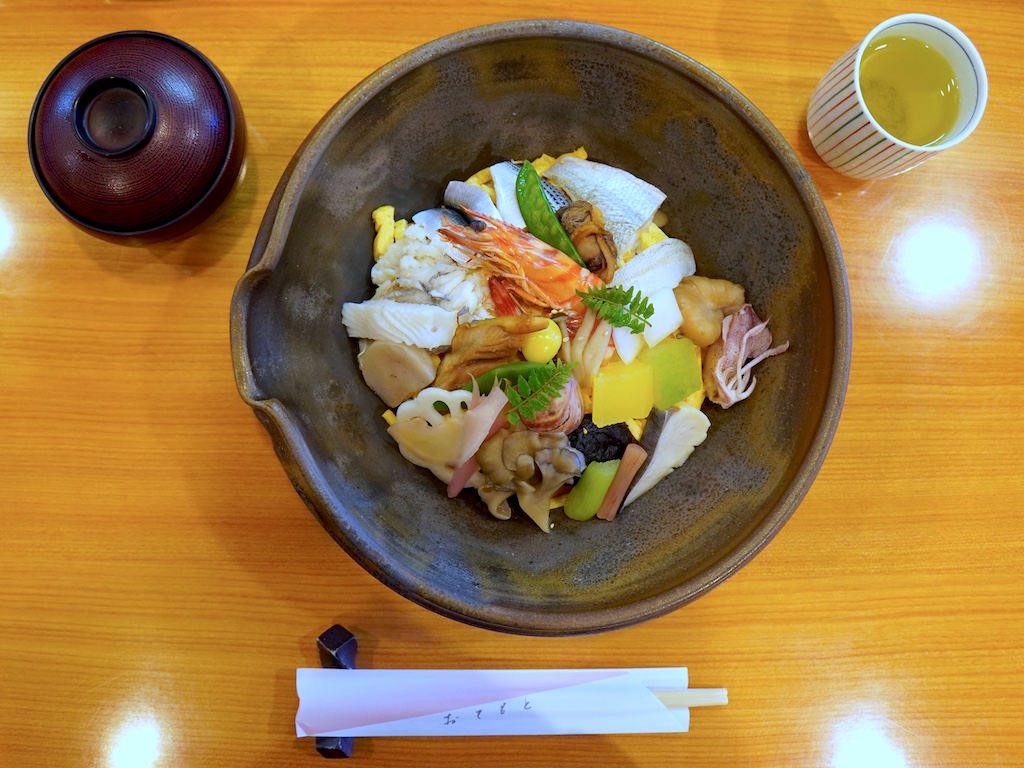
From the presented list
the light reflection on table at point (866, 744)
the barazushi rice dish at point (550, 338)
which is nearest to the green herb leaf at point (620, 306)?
the barazushi rice dish at point (550, 338)

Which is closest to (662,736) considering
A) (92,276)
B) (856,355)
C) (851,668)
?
(851,668)

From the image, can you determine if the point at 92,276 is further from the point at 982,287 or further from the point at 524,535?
the point at 982,287

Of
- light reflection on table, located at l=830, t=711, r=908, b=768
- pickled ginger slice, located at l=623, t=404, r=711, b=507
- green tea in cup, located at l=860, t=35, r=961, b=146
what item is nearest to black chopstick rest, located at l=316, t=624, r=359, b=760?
pickled ginger slice, located at l=623, t=404, r=711, b=507

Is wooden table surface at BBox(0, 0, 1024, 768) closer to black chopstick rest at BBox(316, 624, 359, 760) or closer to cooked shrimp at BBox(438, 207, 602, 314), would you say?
black chopstick rest at BBox(316, 624, 359, 760)

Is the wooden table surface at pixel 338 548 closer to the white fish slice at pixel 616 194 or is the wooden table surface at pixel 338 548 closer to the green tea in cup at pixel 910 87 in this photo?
the green tea in cup at pixel 910 87

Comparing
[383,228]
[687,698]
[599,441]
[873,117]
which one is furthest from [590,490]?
[873,117]

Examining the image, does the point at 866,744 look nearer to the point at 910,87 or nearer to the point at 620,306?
the point at 620,306

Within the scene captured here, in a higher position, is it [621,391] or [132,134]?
[132,134]
